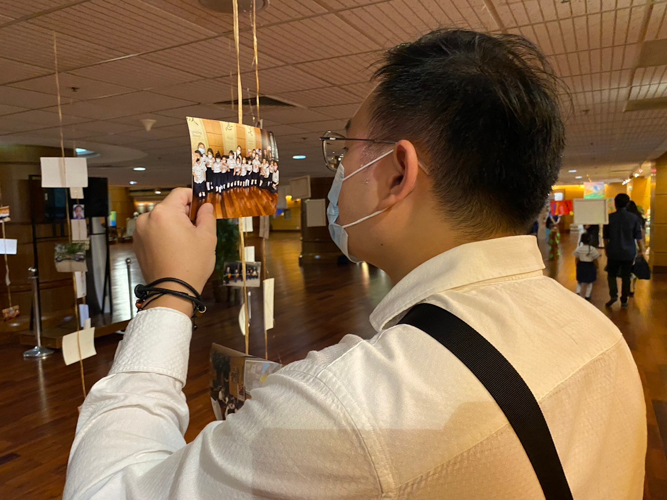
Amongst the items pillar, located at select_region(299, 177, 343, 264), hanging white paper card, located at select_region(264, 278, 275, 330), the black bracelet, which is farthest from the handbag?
the black bracelet

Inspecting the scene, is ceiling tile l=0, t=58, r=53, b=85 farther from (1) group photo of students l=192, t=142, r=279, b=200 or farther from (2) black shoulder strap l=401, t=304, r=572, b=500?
(2) black shoulder strap l=401, t=304, r=572, b=500

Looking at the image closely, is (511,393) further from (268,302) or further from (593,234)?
(593,234)

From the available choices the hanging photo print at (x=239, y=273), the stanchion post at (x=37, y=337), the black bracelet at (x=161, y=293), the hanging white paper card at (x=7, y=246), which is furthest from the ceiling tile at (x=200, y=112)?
the black bracelet at (x=161, y=293)

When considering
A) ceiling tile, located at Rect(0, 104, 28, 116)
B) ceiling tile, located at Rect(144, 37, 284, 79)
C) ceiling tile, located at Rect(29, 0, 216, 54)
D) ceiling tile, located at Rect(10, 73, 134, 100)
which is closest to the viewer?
ceiling tile, located at Rect(29, 0, 216, 54)

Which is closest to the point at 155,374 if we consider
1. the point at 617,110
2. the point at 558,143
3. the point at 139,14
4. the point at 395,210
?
the point at 395,210

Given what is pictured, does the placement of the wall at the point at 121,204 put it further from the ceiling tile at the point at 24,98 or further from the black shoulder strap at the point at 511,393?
the black shoulder strap at the point at 511,393

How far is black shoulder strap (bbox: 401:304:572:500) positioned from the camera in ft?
1.69

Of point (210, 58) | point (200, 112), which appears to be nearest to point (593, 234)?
point (200, 112)

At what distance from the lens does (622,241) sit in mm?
6750

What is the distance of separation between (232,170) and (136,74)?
2.80 m

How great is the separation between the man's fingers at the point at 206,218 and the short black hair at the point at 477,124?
32 cm

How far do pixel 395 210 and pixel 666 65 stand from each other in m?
3.69

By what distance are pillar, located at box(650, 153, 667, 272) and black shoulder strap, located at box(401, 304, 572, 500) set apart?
11640 mm

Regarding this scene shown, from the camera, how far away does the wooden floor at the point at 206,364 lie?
3.03 m
